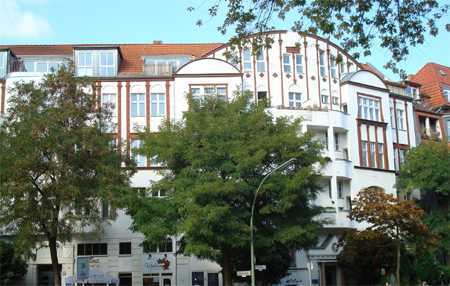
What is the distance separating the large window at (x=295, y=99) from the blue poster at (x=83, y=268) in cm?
1847

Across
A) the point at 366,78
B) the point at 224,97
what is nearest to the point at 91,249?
the point at 224,97

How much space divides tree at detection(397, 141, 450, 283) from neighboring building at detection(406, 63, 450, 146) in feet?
20.7

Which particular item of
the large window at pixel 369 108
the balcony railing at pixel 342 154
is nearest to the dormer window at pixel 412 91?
the large window at pixel 369 108

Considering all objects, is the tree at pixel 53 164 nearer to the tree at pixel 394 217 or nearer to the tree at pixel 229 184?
the tree at pixel 229 184

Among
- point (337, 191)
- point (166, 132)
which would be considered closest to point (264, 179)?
point (166, 132)

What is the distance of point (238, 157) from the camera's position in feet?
111

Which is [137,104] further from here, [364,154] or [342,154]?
[364,154]

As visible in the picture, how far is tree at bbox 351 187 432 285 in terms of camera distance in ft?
138

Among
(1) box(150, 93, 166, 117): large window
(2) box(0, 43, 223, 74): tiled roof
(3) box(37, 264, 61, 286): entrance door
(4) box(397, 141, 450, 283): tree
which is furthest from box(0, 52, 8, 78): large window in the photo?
(4) box(397, 141, 450, 283): tree

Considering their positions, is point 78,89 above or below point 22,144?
above

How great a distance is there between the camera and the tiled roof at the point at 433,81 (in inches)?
2410

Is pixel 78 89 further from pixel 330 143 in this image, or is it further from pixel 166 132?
pixel 330 143

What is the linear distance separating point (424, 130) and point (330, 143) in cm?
1322

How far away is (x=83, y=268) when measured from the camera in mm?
44719
